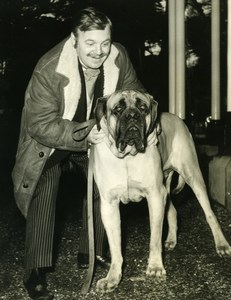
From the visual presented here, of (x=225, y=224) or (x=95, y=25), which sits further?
(x=225, y=224)

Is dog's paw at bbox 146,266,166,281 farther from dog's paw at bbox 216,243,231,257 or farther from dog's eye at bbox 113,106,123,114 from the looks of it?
dog's eye at bbox 113,106,123,114

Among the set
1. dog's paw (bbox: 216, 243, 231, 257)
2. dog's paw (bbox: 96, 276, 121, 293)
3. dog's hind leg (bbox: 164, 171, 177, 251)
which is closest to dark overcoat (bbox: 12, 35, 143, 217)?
dog's paw (bbox: 96, 276, 121, 293)

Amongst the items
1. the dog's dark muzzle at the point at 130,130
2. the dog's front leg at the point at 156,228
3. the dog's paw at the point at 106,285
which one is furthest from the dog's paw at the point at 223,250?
the dog's dark muzzle at the point at 130,130

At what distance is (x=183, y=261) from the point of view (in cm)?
422

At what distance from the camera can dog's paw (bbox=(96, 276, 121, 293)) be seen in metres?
3.62

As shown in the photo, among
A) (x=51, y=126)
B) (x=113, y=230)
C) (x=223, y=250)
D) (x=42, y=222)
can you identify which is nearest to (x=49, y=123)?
(x=51, y=126)

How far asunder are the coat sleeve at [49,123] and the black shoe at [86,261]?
3.24 ft

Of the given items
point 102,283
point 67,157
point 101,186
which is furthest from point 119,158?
point 102,283

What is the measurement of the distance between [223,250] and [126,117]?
4.86ft

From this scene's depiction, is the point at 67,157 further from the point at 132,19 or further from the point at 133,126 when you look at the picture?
the point at 132,19

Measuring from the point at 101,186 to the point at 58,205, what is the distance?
9.81ft

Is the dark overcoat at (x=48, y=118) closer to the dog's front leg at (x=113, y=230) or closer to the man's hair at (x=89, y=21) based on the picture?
the man's hair at (x=89, y=21)

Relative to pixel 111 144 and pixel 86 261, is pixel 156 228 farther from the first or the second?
pixel 86 261

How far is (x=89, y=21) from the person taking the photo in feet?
11.8
